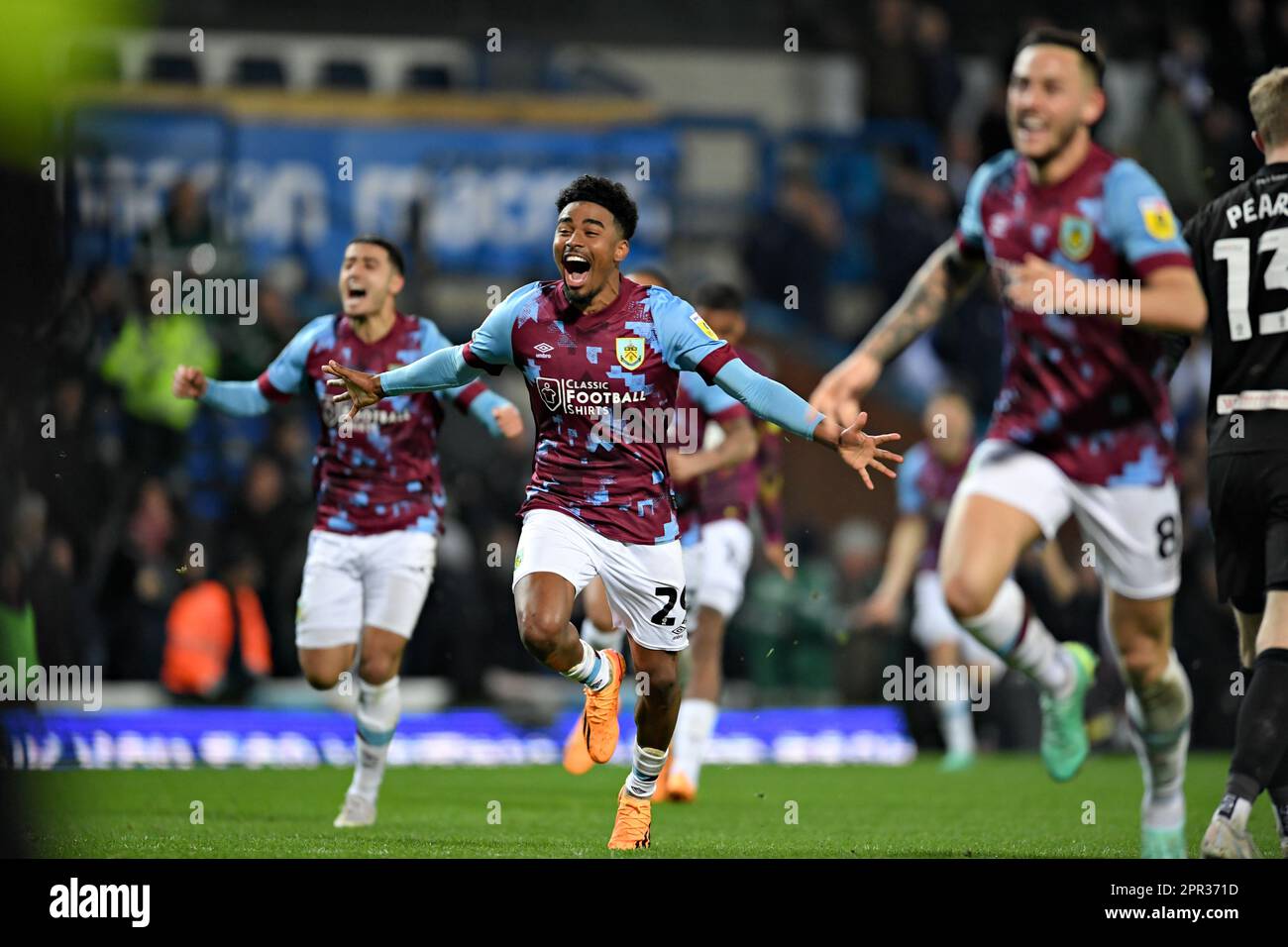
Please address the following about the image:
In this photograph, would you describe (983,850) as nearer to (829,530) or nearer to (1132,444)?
(1132,444)

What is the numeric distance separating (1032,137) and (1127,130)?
1332cm

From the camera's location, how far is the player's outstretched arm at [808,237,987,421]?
7.13m

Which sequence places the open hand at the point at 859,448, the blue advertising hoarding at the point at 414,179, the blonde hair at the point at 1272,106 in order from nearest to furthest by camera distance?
the open hand at the point at 859,448
the blonde hair at the point at 1272,106
the blue advertising hoarding at the point at 414,179

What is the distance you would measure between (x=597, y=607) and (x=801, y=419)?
3.92m

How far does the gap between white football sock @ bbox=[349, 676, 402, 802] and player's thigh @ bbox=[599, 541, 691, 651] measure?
197 centimetres

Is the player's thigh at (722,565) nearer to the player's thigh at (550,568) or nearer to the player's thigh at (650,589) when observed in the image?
the player's thigh at (650,589)

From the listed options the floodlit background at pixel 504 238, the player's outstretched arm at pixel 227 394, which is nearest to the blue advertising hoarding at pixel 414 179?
the floodlit background at pixel 504 238

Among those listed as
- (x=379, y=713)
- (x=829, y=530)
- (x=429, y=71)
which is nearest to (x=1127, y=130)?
(x=829, y=530)

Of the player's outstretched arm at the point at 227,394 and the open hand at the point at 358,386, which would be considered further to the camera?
the player's outstretched arm at the point at 227,394

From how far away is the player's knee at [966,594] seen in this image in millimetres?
6953

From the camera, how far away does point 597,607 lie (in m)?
10.8

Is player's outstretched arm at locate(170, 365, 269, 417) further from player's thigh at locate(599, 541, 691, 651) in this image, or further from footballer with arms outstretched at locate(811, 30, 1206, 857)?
footballer with arms outstretched at locate(811, 30, 1206, 857)

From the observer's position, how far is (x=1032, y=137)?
7086 mm

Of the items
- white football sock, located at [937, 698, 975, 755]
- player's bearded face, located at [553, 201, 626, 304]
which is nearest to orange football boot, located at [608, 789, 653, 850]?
player's bearded face, located at [553, 201, 626, 304]
